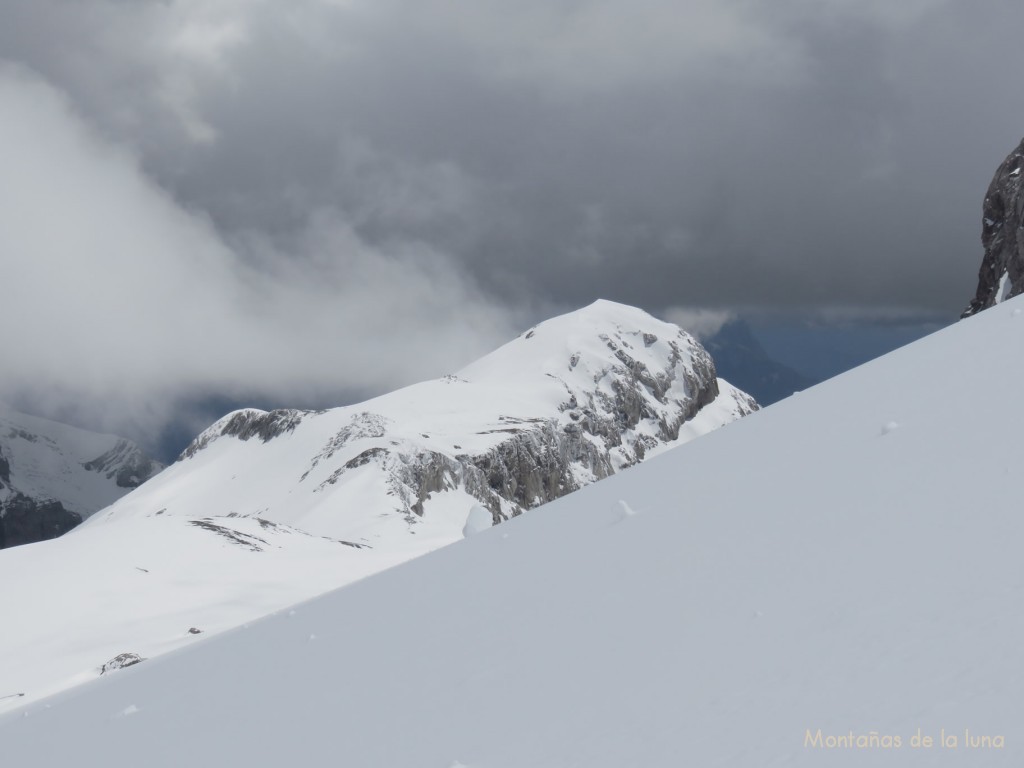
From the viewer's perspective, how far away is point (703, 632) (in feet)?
13.1

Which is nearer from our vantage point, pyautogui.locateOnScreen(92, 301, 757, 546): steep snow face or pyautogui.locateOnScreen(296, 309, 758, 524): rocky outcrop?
pyautogui.locateOnScreen(92, 301, 757, 546): steep snow face

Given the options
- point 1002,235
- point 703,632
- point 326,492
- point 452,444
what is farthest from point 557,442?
point 703,632

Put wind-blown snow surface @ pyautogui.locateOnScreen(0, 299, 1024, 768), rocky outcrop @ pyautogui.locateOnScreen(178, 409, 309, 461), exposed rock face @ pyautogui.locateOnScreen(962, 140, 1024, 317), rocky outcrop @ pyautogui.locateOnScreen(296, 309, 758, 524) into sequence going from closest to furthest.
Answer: wind-blown snow surface @ pyautogui.locateOnScreen(0, 299, 1024, 768) < exposed rock face @ pyautogui.locateOnScreen(962, 140, 1024, 317) < rocky outcrop @ pyautogui.locateOnScreen(296, 309, 758, 524) < rocky outcrop @ pyautogui.locateOnScreen(178, 409, 309, 461)

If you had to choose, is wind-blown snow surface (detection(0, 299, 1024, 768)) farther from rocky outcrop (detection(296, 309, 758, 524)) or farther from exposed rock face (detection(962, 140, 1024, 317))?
rocky outcrop (detection(296, 309, 758, 524))

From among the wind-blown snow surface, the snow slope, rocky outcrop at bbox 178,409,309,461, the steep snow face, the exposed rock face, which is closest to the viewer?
the wind-blown snow surface

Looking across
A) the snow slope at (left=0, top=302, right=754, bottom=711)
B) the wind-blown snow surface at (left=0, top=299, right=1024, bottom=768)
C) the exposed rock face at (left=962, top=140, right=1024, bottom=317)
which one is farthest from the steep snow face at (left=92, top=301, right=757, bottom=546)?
the wind-blown snow surface at (left=0, top=299, right=1024, bottom=768)

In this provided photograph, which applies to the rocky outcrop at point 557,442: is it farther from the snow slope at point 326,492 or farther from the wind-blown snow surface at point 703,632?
the wind-blown snow surface at point 703,632

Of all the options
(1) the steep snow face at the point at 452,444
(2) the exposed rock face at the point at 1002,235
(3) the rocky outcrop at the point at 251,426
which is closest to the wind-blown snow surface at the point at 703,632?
(2) the exposed rock face at the point at 1002,235

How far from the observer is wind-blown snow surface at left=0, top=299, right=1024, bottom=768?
2984 mm

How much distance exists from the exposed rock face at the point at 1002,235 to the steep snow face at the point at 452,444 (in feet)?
156

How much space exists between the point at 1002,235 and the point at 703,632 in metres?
52.9

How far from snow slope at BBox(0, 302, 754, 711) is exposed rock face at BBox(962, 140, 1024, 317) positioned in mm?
32998

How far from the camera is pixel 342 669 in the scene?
573 centimetres

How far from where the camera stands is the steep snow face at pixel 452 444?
313ft
